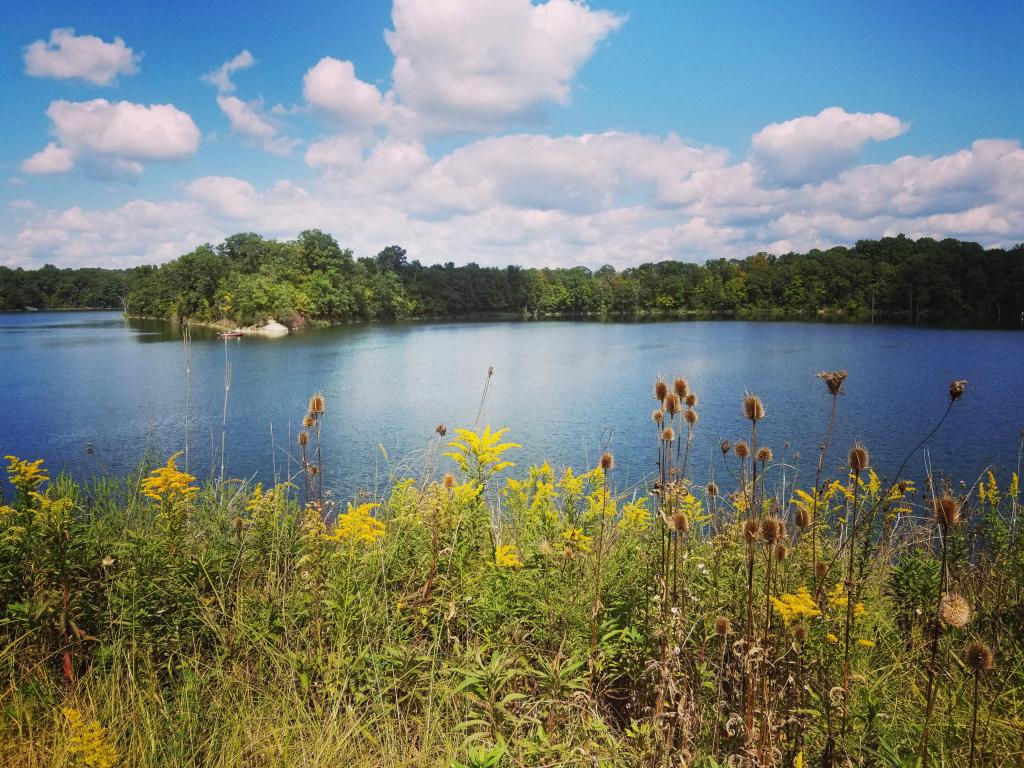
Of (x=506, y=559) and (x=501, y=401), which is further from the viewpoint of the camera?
(x=501, y=401)

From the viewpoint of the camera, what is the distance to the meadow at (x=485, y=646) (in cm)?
212

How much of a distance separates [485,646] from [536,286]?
463ft

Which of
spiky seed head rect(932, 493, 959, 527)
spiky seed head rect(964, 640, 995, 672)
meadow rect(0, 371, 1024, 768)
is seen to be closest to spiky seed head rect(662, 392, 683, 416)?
meadow rect(0, 371, 1024, 768)

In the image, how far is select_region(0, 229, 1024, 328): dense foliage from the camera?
8175cm

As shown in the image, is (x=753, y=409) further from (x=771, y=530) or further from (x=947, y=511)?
(x=947, y=511)

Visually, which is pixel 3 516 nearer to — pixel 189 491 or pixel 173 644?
pixel 189 491

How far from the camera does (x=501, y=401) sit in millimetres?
25406

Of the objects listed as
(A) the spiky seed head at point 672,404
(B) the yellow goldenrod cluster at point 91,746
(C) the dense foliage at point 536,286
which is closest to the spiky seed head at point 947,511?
(A) the spiky seed head at point 672,404

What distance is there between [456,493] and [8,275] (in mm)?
177966

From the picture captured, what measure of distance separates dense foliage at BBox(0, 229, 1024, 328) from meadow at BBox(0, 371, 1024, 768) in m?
77.1

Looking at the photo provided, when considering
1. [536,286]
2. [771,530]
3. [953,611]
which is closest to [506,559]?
[771,530]

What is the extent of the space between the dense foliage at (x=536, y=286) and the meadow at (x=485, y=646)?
77.1 meters

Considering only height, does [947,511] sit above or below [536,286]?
below

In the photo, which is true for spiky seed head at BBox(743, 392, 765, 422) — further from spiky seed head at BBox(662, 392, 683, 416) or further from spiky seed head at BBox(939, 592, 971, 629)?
spiky seed head at BBox(939, 592, 971, 629)
